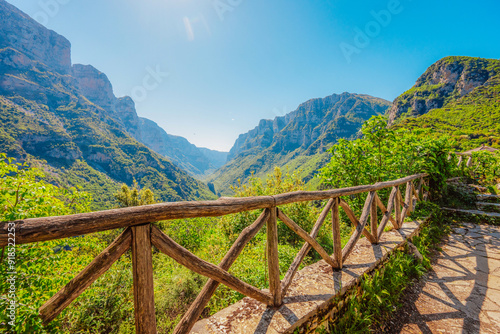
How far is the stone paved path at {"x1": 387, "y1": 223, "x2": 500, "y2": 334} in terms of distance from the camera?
2.63 metres

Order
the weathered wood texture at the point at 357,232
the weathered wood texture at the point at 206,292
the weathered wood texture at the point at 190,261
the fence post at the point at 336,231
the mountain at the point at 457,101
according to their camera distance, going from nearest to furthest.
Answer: the weathered wood texture at the point at 190,261, the weathered wood texture at the point at 206,292, the fence post at the point at 336,231, the weathered wood texture at the point at 357,232, the mountain at the point at 457,101

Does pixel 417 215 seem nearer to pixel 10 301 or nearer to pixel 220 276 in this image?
pixel 220 276

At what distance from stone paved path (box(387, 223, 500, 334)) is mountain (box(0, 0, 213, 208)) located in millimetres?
95832

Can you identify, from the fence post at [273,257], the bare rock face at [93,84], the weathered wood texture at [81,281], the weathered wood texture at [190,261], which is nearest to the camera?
the weathered wood texture at [81,281]

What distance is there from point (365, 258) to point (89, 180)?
396 feet

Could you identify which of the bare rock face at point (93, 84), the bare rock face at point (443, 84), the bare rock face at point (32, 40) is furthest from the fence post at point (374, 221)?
the bare rock face at point (93, 84)

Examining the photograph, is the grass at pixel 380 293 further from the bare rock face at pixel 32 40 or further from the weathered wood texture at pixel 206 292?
the bare rock face at pixel 32 40

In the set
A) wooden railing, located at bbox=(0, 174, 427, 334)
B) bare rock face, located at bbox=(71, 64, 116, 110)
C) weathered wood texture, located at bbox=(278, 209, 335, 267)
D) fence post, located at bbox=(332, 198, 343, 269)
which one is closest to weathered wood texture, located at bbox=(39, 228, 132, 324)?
wooden railing, located at bbox=(0, 174, 427, 334)

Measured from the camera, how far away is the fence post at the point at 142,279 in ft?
4.66

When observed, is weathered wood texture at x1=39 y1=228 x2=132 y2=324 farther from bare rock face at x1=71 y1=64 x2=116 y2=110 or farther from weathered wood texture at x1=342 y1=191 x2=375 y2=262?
bare rock face at x1=71 y1=64 x2=116 y2=110

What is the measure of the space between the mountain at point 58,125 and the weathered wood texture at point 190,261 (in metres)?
95.0

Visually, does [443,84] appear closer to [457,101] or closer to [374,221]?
[457,101]

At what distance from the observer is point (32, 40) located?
138 metres

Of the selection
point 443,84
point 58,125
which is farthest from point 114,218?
point 58,125
